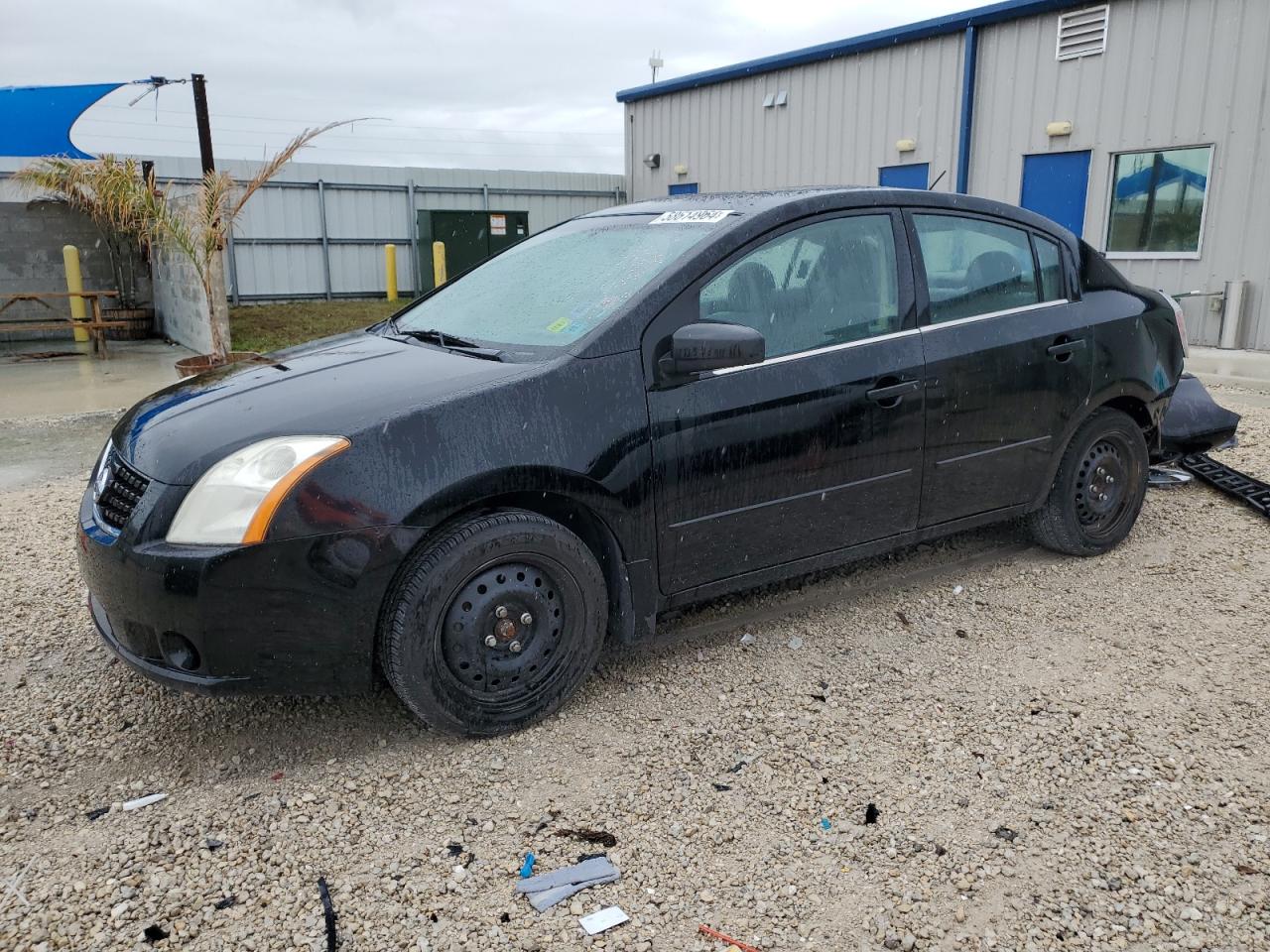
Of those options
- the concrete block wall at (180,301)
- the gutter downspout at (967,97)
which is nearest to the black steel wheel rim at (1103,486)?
the gutter downspout at (967,97)

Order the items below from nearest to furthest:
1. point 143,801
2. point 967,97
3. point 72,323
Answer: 1. point 143,801
2. point 72,323
3. point 967,97

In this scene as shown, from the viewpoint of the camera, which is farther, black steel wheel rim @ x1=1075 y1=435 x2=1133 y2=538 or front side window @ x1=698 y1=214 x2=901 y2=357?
black steel wheel rim @ x1=1075 y1=435 x2=1133 y2=538

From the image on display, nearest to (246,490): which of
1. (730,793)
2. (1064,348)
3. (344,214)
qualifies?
(730,793)

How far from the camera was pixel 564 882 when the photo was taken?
247 cm

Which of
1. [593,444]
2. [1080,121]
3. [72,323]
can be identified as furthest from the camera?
[72,323]

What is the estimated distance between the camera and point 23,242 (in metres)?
14.9

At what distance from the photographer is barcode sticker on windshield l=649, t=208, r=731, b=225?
3.61 meters

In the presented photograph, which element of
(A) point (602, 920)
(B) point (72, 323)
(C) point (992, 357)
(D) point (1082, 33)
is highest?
(D) point (1082, 33)

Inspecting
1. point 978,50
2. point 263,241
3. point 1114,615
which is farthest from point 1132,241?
point 263,241

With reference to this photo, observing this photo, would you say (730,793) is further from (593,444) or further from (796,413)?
(796,413)

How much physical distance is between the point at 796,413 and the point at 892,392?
453 millimetres

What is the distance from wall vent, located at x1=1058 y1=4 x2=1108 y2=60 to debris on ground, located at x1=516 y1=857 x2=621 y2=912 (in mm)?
12241

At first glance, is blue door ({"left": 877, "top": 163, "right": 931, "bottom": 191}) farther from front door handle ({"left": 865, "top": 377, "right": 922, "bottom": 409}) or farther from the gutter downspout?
front door handle ({"left": 865, "top": 377, "right": 922, "bottom": 409})

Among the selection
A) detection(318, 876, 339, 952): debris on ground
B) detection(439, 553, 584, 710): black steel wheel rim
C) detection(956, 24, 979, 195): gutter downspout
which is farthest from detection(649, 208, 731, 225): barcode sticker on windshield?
detection(956, 24, 979, 195): gutter downspout
